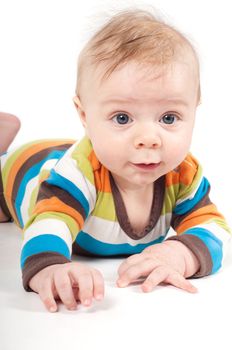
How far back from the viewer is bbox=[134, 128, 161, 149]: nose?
1.31 meters

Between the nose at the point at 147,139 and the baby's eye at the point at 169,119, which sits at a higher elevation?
the baby's eye at the point at 169,119

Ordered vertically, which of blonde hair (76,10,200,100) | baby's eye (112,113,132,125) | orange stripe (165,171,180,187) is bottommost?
orange stripe (165,171,180,187)

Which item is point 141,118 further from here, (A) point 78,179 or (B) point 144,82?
(A) point 78,179

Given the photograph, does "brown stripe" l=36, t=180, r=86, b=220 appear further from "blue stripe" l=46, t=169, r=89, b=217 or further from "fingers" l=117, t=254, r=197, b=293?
"fingers" l=117, t=254, r=197, b=293

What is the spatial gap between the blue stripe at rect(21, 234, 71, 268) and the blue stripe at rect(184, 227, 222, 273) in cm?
26

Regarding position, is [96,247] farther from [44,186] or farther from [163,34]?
[163,34]

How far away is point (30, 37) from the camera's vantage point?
8.73ft

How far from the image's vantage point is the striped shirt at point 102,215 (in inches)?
54.1

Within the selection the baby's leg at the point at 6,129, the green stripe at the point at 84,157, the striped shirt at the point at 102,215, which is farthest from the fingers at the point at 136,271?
the baby's leg at the point at 6,129

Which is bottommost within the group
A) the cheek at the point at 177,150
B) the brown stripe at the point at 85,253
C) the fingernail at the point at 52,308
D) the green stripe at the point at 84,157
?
the brown stripe at the point at 85,253

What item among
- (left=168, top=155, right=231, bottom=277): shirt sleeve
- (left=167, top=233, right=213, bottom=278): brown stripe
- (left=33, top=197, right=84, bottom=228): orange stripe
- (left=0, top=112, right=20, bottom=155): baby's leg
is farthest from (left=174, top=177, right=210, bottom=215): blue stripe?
(left=0, top=112, right=20, bottom=155): baby's leg

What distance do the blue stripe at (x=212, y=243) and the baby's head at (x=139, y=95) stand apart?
0.46 feet

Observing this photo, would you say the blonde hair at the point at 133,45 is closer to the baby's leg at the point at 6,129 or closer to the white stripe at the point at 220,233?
the white stripe at the point at 220,233

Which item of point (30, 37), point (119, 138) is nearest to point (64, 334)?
point (119, 138)
